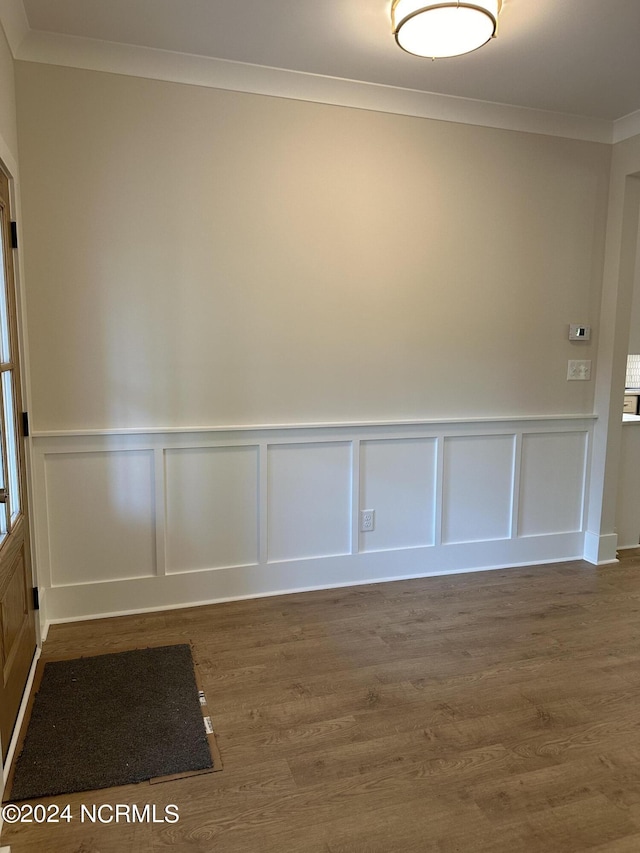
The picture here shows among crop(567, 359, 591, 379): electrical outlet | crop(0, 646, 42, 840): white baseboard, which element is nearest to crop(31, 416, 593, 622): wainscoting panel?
crop(567, 359, 591, 379): electrical outlet

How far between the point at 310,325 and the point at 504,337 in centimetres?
120

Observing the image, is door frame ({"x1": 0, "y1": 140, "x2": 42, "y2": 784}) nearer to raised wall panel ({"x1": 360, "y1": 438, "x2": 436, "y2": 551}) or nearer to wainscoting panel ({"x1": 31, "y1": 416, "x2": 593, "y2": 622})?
wainscoting panel ({"x1": 31, "y1": 416, "x2": 593, "y2": 622})

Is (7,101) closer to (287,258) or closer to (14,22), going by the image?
(14,22)

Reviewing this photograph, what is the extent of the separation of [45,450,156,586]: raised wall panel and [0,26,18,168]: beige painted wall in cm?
136

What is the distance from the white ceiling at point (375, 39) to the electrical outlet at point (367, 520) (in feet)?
7.43

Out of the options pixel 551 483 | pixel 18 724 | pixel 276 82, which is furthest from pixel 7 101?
pixel 551 483

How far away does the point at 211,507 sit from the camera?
3084mm

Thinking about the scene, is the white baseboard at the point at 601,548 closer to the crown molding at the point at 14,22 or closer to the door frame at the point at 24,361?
the door frame at the point at 24,361

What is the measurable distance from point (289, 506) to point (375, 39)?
7.37 feet

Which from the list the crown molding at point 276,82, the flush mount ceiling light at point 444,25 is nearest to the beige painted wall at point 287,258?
the crown molding at point 276,82

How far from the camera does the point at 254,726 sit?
6.98ft

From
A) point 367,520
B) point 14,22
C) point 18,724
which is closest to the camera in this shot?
point 18,724

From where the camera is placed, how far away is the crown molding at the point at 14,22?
87.8 inches

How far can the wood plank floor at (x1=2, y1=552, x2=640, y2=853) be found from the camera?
1683mm
